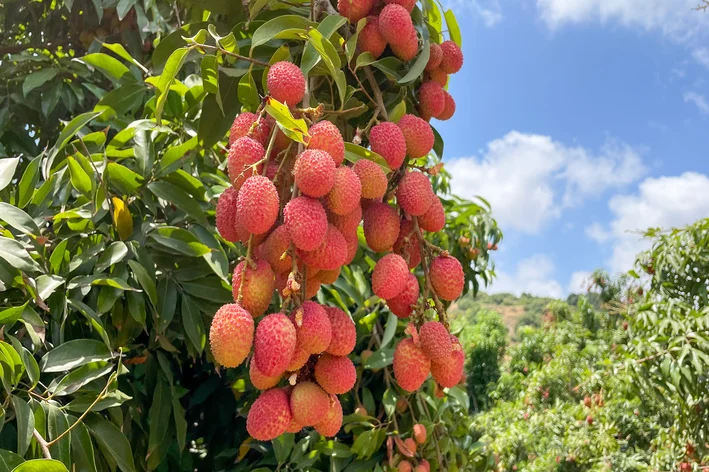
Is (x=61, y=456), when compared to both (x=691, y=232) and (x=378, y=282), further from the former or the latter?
(x=691, y=232)

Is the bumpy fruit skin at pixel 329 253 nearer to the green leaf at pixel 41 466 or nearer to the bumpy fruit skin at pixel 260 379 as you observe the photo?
the bumpy fruit skin at pixel 260 379

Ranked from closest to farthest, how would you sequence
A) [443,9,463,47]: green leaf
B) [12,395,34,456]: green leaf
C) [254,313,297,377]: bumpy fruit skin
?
[254,313,297,377]: bumpy fruit skin < [12,395,34,456]: green leaf < [443,9,463,47]: green leaf

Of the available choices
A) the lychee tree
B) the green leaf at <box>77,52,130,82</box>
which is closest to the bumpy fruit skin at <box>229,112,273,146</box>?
the lychee tree

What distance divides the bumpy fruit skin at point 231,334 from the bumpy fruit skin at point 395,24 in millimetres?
363

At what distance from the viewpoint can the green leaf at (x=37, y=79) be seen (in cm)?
143

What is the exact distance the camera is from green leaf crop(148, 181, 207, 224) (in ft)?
3.46

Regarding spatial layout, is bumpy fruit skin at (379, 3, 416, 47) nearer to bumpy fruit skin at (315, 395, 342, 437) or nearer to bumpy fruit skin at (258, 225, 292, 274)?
bumpy fruit skin at (258, 225, 292, 274)

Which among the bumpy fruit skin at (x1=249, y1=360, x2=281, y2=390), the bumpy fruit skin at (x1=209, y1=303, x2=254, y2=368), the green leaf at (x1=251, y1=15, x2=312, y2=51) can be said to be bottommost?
the bumpy fruit skin at (x1=249, y1=360, x2=281, y2=390)

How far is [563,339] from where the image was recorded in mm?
9320

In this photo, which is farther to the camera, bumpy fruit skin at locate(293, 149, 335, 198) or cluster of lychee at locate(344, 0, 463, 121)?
cluster of lychee at locate(344, 0, 463, 121)

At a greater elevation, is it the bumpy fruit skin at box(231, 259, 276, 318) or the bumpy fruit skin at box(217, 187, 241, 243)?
the bumpy fruit skin at box(217, 187, 241, 243)

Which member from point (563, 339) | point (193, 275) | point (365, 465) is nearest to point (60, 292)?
point (193, 275)

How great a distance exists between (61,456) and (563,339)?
31.0 ft

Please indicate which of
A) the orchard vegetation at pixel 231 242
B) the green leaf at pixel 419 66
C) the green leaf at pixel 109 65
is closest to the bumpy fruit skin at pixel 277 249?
the orchard vegetation at pixel 231 242
